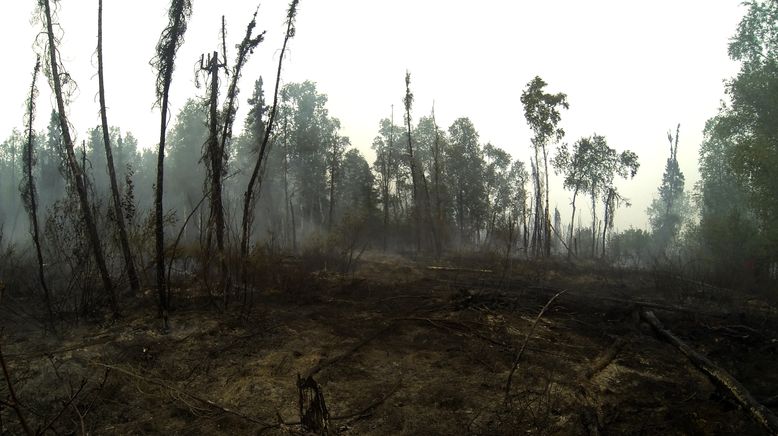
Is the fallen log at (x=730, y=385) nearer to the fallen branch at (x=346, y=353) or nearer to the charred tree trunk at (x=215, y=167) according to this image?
the fallen branch at (x=346, y=353)

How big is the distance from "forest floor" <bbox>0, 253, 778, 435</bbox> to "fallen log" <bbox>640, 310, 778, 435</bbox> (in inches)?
6.7

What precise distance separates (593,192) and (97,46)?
32974mm

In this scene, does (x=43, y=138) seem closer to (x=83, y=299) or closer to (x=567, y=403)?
(x=83, y=299)

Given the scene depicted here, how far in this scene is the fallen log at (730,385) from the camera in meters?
4.79

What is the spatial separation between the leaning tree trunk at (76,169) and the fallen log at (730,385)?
11.6 m

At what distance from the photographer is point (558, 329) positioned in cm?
976

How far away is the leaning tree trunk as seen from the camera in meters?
9.04

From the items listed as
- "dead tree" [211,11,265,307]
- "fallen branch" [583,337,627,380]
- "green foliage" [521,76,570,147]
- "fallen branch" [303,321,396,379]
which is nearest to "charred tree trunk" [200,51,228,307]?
"dead tree" [211,11,265,307]

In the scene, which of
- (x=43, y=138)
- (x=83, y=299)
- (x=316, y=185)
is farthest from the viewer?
(x=43, y=138)

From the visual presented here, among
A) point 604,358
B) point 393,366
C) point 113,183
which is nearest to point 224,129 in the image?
point 113,183

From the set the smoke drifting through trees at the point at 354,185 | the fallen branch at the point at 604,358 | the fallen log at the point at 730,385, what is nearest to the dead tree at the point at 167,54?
the smoke drifting through trees at the point at 354,185

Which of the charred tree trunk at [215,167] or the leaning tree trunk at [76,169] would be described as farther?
the charred tree trunk at [215,167]

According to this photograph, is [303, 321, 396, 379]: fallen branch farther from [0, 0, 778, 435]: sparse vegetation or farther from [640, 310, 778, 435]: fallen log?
[640, 310, 778, 435]: fallen log

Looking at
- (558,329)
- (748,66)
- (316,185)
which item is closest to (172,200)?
(316,185)
